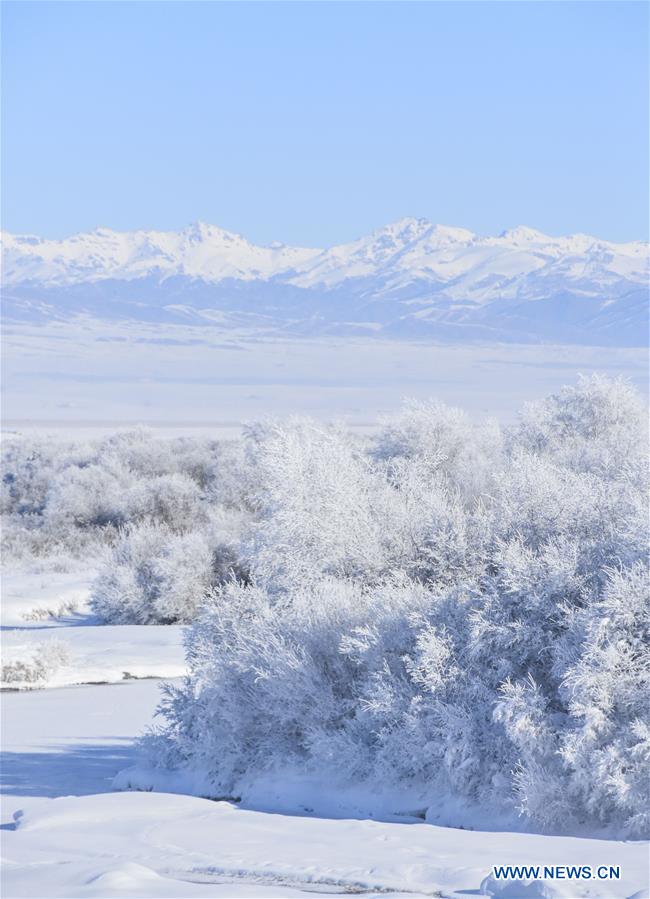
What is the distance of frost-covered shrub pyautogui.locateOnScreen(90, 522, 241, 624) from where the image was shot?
18234 mm

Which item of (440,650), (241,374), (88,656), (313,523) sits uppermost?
(313,523)

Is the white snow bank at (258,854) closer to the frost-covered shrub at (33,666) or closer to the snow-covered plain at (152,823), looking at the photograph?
the snow-covered plain at (152,823)

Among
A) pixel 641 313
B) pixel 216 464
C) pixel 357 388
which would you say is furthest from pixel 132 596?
pixel 641 313

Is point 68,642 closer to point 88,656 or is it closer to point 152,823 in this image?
point 88,656

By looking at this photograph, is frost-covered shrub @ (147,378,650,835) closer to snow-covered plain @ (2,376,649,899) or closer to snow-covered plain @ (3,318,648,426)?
snow-covered plain @ (2,376,649,899)

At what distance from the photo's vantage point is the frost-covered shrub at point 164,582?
1823 cm

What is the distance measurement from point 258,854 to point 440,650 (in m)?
1.87

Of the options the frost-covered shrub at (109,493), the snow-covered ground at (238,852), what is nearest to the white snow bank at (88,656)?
the snow-covered ground at (238,852)

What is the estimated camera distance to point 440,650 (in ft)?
28.3

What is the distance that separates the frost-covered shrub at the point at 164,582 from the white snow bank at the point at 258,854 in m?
9.51

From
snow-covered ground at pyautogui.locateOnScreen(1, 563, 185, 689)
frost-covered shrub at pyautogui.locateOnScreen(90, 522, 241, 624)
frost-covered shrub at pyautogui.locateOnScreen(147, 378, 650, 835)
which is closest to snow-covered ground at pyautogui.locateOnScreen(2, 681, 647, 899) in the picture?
frost-covered shrub at pyautogui.locateOnScreen(147, 378, 650, 835)

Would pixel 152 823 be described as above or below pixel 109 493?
above

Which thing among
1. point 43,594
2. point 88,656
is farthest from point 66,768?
point 43,594

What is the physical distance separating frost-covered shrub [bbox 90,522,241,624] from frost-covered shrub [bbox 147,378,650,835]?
6212 millimetres
